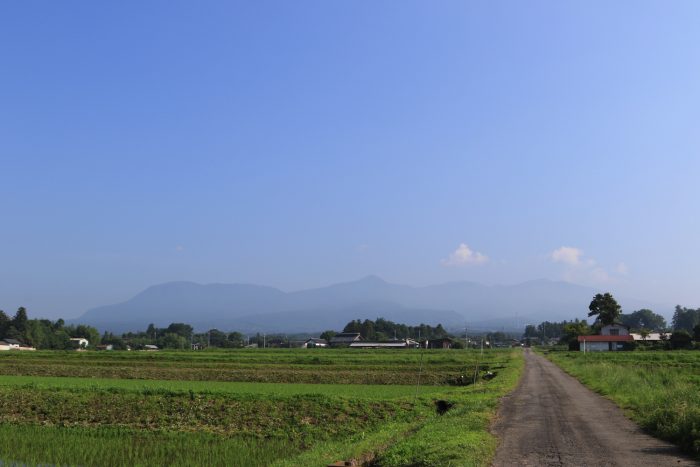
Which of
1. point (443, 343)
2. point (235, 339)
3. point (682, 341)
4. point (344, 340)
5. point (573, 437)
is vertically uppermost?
point (573, 437)

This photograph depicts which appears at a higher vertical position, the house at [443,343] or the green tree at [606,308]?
the green tree at [606,308]

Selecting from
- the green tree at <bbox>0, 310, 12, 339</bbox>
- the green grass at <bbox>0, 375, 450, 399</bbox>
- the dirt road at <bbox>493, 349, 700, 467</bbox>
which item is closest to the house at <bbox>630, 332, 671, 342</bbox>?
the green grass at <bbox>0, 375, 450, 399</bbox>

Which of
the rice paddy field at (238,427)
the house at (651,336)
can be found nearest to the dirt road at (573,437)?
the rice paddy field at (238,427)

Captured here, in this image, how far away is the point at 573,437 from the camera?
13523 millimetres

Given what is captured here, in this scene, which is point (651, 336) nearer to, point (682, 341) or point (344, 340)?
point (682, 341)

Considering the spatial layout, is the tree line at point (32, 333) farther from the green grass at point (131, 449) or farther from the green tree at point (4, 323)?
the green grass at point (131, 449)

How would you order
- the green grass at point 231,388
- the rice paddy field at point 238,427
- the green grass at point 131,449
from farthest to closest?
the green grass at point 231,388 < the green grass at point 131,449 < the rice paddy field at point 238,427

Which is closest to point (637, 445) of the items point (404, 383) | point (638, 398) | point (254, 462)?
point (638, 398)

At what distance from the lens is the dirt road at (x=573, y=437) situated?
36.3 feet

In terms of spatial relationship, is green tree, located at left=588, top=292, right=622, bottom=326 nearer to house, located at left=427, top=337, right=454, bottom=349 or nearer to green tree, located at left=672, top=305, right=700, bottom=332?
house, located at left=427, top=337, right=454, bottom=349

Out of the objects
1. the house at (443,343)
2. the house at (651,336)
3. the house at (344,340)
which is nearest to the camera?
the house at (651,336)

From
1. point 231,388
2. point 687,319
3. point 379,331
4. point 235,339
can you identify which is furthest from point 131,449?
point 687,319

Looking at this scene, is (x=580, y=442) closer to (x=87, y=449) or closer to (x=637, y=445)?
(x=637, y=445)

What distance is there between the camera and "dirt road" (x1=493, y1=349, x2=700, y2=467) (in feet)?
36.3
